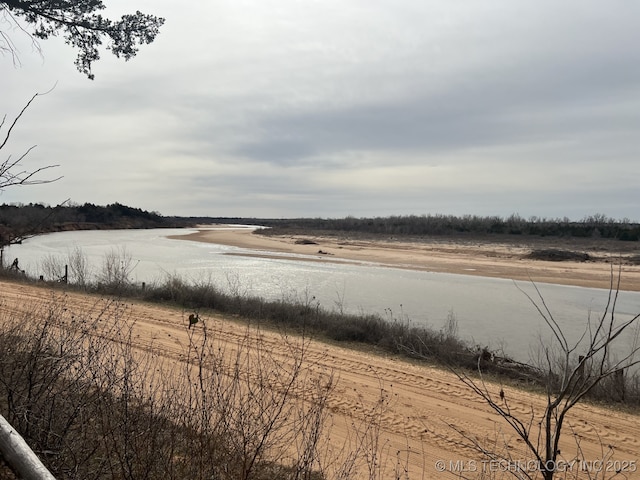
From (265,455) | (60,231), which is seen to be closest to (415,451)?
(265,455)

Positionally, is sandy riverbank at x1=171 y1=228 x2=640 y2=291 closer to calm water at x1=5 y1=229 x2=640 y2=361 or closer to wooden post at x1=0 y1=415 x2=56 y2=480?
calm water at x1=5 y1=229 x2=640 y2=361

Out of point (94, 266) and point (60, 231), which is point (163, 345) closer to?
point (94, 266)

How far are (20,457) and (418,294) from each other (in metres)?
21.7

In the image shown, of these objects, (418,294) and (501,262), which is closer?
(418,294)

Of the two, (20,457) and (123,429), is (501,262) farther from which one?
(20,457)

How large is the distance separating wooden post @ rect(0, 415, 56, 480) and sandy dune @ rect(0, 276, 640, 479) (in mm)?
3800

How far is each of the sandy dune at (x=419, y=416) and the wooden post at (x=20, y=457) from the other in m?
3.80

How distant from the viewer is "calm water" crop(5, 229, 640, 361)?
1620 cm

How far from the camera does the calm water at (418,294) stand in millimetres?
16203

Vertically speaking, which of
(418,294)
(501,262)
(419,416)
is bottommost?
(418,294)

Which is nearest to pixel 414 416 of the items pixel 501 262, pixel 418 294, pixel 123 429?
pixel 123 429

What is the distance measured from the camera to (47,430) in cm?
355

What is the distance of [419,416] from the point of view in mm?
6742

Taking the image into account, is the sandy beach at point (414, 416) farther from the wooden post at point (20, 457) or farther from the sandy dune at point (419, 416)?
the wooden post at point (20, 457)
